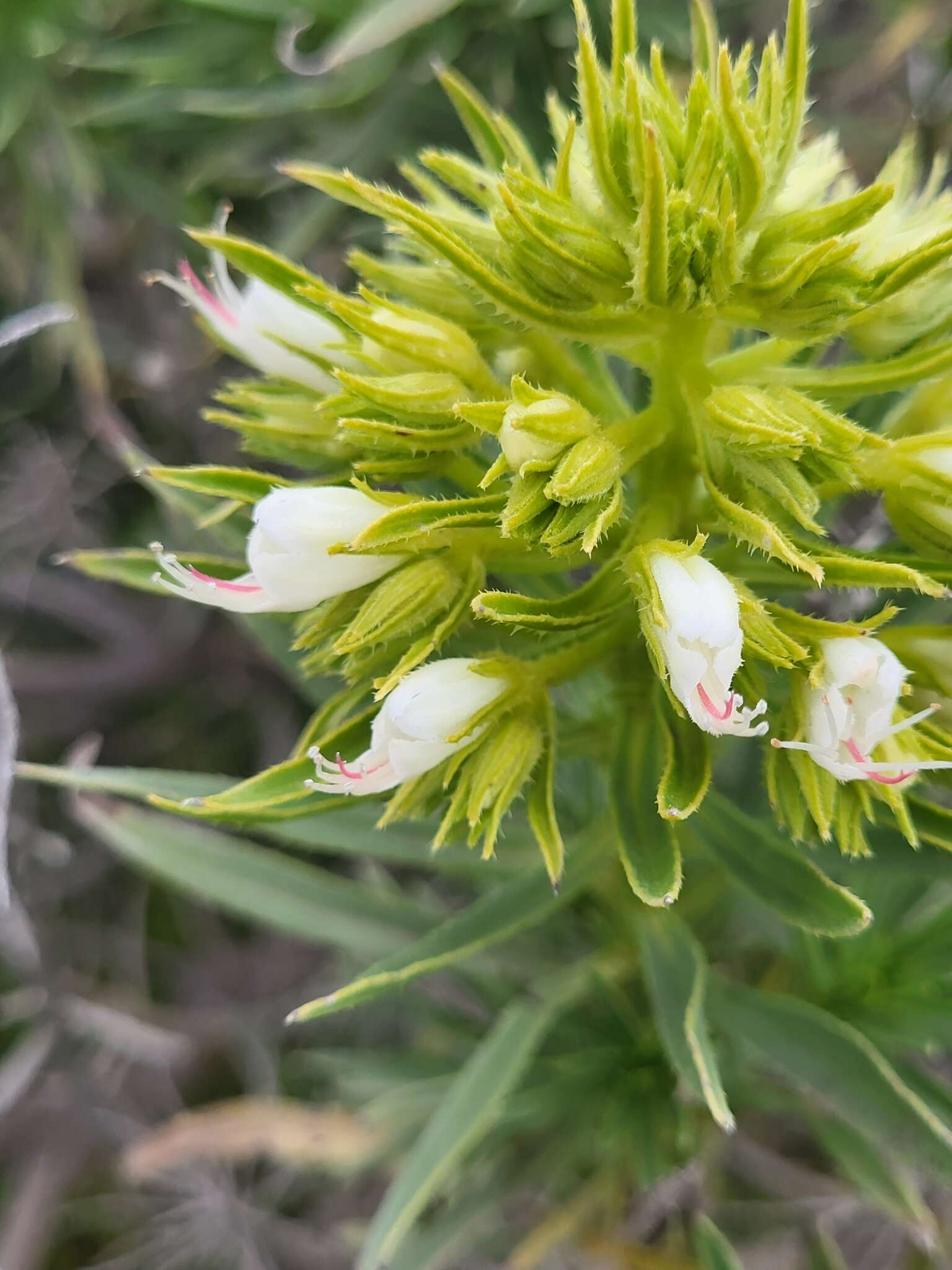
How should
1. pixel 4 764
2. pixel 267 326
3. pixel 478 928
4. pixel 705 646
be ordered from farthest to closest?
pixel 4 764
pixel 478 928
pixel 267 326
pixel 705 646

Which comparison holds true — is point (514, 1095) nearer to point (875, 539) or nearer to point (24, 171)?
point (875, 539)

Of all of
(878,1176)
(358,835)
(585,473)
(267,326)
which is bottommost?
(878,1176)

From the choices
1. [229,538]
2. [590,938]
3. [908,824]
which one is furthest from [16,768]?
[908,824]

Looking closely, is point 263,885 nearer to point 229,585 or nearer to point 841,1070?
point 229,585

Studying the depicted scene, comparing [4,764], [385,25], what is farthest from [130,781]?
[385,25]

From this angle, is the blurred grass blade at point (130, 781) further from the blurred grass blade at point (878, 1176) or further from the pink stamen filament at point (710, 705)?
the blurred grass blade at point (878, 1176)

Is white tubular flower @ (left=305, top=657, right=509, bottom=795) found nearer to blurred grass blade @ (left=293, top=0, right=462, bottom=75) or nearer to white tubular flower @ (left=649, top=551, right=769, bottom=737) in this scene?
white tubular flower @ (left=649, top=551, right=769, bottom=737)

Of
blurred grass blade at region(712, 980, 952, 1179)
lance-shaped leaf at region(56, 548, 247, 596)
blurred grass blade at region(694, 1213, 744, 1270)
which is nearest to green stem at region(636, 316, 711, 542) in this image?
lance-shaped leaf at region(56, 548, 247, 596)
